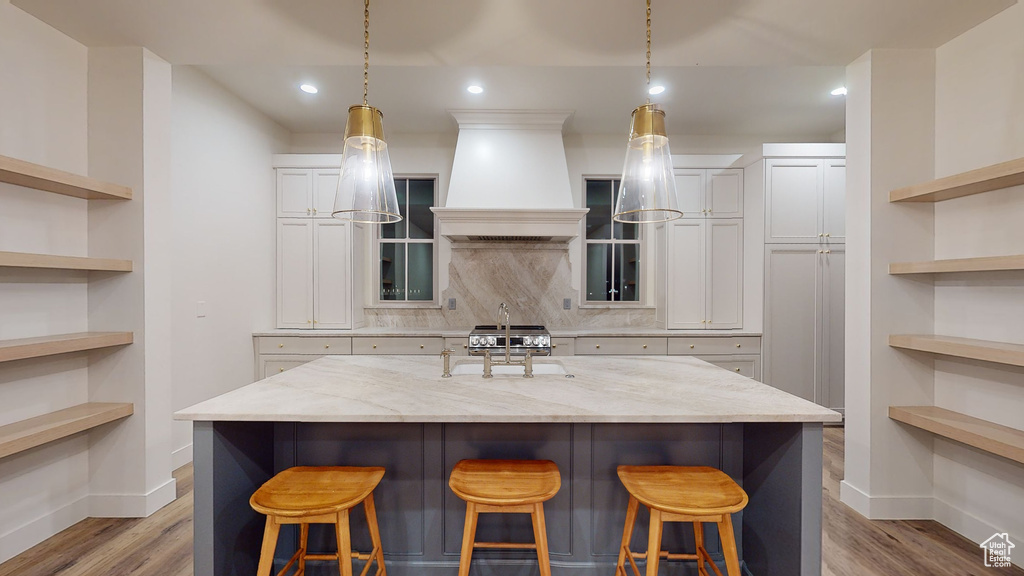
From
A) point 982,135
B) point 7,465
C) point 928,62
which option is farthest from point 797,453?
point 7,465

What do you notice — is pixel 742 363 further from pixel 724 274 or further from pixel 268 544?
pixel 268 544

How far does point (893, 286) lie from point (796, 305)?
139cm

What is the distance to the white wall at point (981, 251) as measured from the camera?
76.1 inches

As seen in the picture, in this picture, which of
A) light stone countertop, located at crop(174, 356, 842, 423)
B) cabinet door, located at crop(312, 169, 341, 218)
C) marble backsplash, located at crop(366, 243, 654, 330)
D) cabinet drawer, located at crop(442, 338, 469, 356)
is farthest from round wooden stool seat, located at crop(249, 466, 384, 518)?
cabinet door, located at crop(312, 169, 341, 218)

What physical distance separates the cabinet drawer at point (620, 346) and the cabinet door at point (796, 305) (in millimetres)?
894

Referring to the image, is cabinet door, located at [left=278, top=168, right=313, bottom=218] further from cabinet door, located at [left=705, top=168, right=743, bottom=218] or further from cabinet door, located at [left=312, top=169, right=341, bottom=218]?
cabinet door, located at [left=705, top=168, right=743, bottom=218]

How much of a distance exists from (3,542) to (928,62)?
16.4 feet

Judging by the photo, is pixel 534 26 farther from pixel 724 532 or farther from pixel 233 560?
pixel 233 560

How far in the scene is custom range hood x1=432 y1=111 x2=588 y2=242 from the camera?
340cm

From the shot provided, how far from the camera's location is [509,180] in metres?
3.57

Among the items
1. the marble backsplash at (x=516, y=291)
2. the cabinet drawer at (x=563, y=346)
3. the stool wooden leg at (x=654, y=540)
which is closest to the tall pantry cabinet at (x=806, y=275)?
the marble backsplash at (x=516, y=291)

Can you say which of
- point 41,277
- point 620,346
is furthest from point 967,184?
point 41,277

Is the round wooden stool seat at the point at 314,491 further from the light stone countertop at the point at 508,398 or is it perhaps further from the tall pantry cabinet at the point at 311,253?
the tall pantry cabinet at the point at 311,253

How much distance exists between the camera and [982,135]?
208 cm
